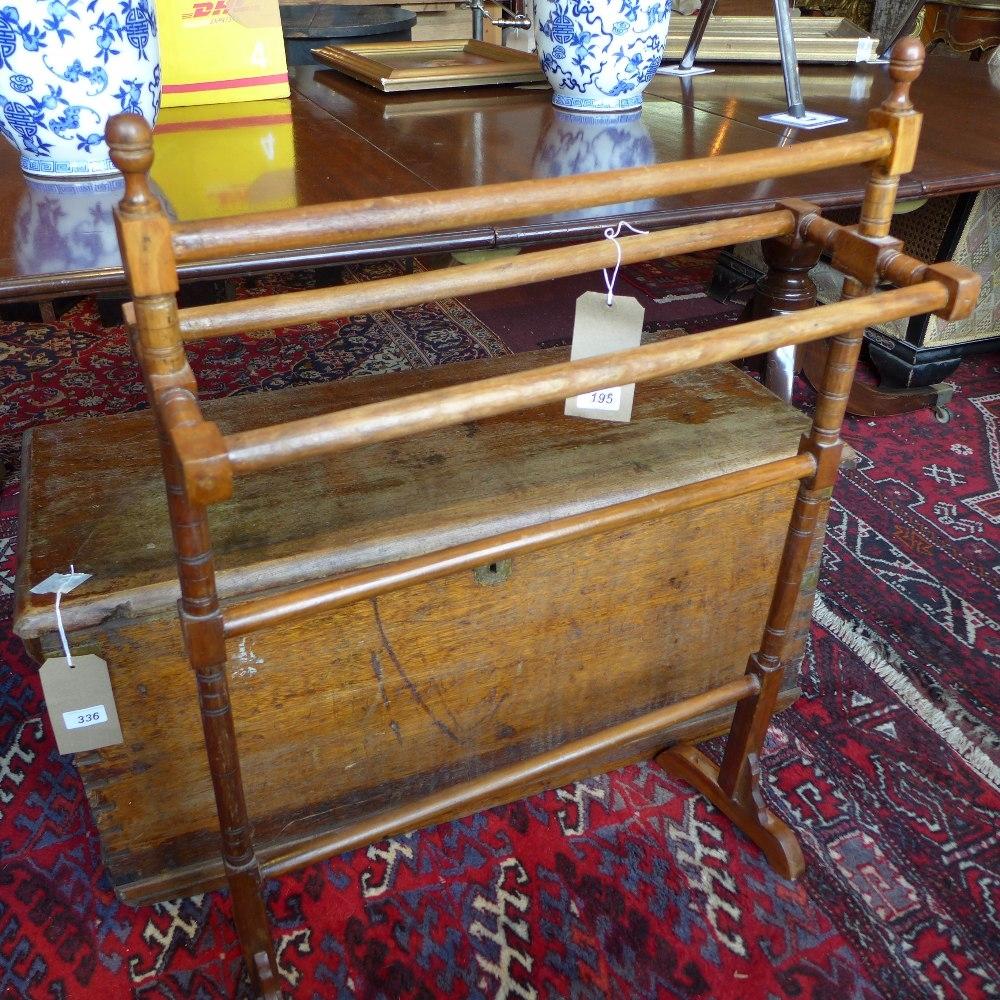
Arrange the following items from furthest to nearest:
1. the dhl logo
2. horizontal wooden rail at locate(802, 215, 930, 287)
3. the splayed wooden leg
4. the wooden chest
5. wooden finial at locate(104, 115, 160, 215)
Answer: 1. the dhl logo
2. the splayed wooden leg
3. the wooden chest
4. horizontal wooden rail at locate(802, 215, 930, 287)
5. wooden finial at locate(104, 115, 160, 215)

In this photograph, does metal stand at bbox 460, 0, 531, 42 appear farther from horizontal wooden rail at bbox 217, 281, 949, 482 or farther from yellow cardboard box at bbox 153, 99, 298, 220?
horizontal wooden rail at bbox 217, 281, 949, 482

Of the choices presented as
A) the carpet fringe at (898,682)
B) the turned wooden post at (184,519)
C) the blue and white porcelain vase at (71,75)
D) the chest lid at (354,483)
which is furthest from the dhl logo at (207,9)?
the carpet fringe at (898,682)

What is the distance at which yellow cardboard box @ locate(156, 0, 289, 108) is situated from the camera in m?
1.53

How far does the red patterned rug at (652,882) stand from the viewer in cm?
123

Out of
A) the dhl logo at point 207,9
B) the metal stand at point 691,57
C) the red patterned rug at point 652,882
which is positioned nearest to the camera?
the red patterned rug at point 652,882

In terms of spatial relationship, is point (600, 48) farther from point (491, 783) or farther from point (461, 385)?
point (491, 783)

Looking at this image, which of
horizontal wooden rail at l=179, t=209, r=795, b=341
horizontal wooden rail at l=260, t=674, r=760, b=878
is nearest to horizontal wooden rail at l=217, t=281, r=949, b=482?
horizontal wooden rail at l=179, t=209, r=795, b=341

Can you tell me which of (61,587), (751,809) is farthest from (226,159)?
(751,809)

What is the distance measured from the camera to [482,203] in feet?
2.66

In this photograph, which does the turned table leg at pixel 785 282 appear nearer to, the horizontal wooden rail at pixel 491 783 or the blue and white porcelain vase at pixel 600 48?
the blue and white porcelain vase at pixel 600 48

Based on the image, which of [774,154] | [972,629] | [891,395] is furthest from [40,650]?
[891,395]

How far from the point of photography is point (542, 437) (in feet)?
4.39

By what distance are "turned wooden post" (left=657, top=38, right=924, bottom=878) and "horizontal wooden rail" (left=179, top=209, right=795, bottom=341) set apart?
0.22 m

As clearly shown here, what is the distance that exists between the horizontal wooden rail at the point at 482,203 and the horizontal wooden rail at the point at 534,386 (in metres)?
0.14
